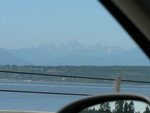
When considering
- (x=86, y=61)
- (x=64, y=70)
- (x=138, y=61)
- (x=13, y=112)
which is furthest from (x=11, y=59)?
(x=13, y=112)

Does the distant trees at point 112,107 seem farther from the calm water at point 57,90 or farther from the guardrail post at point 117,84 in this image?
the guardrail post at point 117,84

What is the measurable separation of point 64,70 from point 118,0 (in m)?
40.5

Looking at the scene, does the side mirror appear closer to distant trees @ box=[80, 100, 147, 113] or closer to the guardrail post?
distant trees @ box=[80, 100, 147, 113]

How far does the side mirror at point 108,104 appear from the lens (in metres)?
1.25

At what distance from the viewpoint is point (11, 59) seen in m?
148

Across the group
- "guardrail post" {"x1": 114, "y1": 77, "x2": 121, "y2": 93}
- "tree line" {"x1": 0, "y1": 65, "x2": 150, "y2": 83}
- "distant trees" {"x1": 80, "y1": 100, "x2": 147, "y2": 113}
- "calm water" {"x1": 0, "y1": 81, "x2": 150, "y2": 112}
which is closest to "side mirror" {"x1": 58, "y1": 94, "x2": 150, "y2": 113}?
"distant trees" {"x1": 80, "y1": 100, "x2": 147, "y2": 113}

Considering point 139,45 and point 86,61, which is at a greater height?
point 86,61

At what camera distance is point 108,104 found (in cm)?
140

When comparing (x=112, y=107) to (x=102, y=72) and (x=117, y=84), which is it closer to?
(x=117, y=84)

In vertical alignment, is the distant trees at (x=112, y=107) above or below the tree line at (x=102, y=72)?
below

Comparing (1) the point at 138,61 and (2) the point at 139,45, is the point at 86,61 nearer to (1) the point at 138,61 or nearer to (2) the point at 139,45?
(1) the point at 138,61

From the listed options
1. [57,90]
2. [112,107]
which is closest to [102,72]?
[57,90]

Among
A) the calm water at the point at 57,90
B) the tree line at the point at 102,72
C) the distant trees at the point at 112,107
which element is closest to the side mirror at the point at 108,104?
the distant trees at the point at 112,107

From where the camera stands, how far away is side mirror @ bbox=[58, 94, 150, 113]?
1.25m
